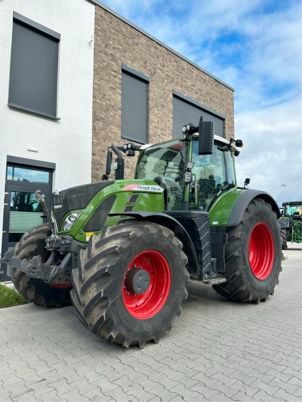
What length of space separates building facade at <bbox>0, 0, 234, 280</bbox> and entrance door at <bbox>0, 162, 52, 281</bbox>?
0.07 ft

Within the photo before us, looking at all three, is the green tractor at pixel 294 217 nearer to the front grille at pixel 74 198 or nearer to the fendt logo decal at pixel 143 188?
the fendt logo decal at pixel 143 188

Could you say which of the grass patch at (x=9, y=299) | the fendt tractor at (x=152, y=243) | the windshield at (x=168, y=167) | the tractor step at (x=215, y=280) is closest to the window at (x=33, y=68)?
the fendt tractor at (x=152, y=243)

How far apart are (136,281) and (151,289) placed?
35cm

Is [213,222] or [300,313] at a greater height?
[213,222]

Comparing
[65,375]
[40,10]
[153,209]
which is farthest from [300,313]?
[40,10]

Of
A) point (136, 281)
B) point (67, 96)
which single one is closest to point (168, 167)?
point (136, 281)

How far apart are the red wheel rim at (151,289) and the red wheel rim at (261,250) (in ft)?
7.49

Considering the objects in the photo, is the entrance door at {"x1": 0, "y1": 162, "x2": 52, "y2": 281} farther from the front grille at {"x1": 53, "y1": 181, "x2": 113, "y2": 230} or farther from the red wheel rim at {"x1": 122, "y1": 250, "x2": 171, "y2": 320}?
the red wheel rim at {"x1": 122, "y1": 250, "x2": 171, "y2": 320}

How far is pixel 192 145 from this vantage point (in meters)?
4.89

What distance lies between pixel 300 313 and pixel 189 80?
32.1 feet

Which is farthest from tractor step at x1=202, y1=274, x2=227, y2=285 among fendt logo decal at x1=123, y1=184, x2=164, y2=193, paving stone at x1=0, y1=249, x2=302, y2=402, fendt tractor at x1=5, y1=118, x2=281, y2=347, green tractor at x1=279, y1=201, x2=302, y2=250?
green tractor at x1=279, y1=201, x2=302, y2=250

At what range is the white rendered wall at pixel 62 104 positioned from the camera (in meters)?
7.45

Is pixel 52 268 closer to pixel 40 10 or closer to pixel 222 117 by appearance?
pixel 40 10

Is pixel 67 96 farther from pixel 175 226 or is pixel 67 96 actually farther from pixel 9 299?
pixel 175 226
